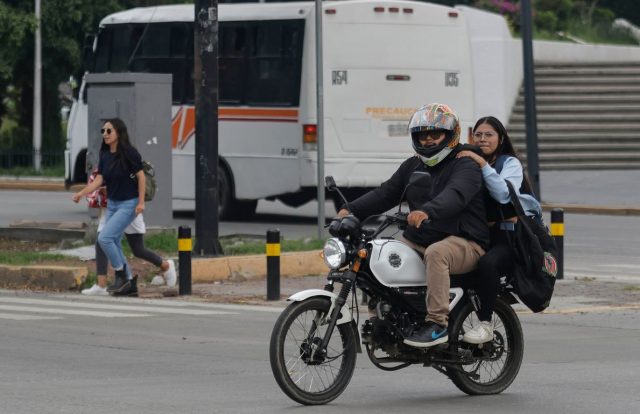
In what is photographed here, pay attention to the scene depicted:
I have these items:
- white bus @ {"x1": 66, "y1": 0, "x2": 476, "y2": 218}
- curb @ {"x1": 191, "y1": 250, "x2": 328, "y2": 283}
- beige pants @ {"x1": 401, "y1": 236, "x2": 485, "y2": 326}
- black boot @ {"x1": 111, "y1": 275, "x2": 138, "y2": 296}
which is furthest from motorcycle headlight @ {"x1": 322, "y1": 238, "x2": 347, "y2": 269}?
white bus @ {"x1": 66, "y1": 0, "x2": 476, "y2": 218}

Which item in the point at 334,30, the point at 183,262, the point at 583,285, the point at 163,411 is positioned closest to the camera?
the point at 163,411

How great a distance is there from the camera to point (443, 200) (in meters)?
9.12

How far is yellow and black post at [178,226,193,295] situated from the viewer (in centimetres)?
1580

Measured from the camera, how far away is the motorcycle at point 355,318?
9.01 meters

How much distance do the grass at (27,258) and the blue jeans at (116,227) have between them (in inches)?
73.8

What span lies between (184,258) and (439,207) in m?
7.02

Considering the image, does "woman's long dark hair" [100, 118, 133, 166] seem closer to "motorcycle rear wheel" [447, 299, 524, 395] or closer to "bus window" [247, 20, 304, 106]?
"motorcycle rear wheel" [447, 299, 524, 395]

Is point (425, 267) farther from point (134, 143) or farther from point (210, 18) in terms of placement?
point (134, 143)

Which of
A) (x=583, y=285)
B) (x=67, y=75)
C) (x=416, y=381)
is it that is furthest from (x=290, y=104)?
(x=67, y=75)

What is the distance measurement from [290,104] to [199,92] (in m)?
7.17

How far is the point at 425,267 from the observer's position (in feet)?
30.5

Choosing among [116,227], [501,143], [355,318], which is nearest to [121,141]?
[116,227]

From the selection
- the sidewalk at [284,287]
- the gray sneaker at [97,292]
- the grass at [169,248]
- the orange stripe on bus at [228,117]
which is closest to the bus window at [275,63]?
the orange stripe on bus at [228,117]

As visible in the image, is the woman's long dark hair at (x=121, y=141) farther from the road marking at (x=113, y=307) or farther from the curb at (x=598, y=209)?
the curb at (x=598, y=209)
